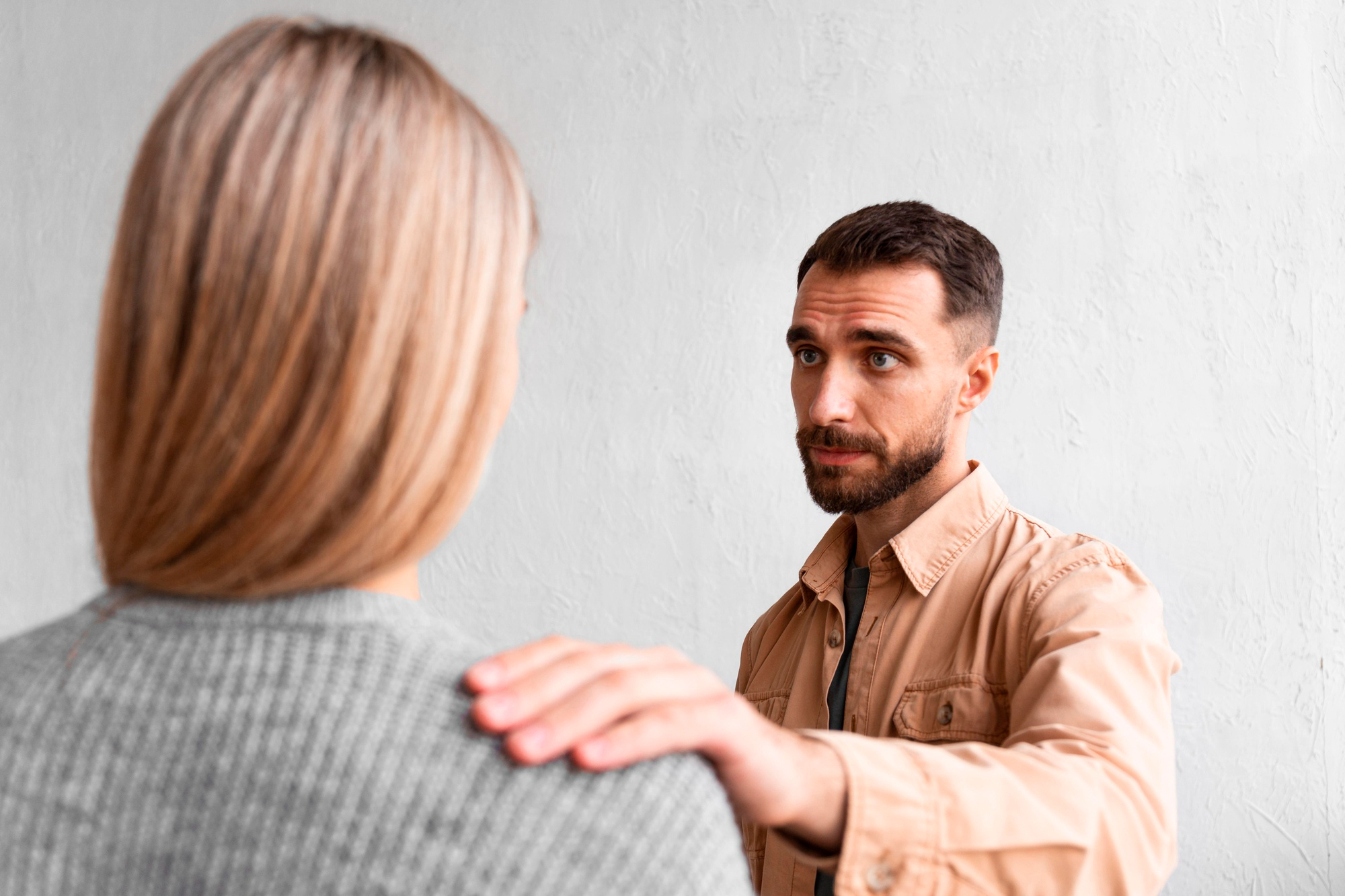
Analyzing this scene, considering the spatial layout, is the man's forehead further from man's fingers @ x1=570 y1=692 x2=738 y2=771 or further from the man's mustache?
man's fingers @ x1=570 y1=692 x2=738 y2=771

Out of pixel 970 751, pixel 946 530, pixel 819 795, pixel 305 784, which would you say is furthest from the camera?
pixel 946 530

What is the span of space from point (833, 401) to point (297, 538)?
41.4 inches

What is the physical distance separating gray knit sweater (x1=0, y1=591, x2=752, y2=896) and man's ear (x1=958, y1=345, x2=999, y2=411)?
1129 millimetres

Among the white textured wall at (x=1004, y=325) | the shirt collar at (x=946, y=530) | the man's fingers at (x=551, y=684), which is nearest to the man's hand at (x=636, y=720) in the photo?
the man's fingers at (x=551, y=684)

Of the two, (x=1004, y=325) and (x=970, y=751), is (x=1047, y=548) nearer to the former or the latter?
(x=970, y=751)

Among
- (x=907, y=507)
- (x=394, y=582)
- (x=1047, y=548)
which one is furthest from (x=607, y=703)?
(x=907, y=507)

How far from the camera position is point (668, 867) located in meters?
0.48

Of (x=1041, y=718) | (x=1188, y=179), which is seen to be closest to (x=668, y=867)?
(x=1041, y=718)

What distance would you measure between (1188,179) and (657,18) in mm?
1070

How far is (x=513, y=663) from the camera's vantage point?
1.70 ft

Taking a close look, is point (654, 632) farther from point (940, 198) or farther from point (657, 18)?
point (657, 18)

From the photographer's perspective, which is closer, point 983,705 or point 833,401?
point 983,705

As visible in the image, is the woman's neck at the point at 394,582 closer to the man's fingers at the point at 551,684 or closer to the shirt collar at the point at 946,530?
the man's fingers at the point at 551,684

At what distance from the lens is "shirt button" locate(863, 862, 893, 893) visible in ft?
2.54
